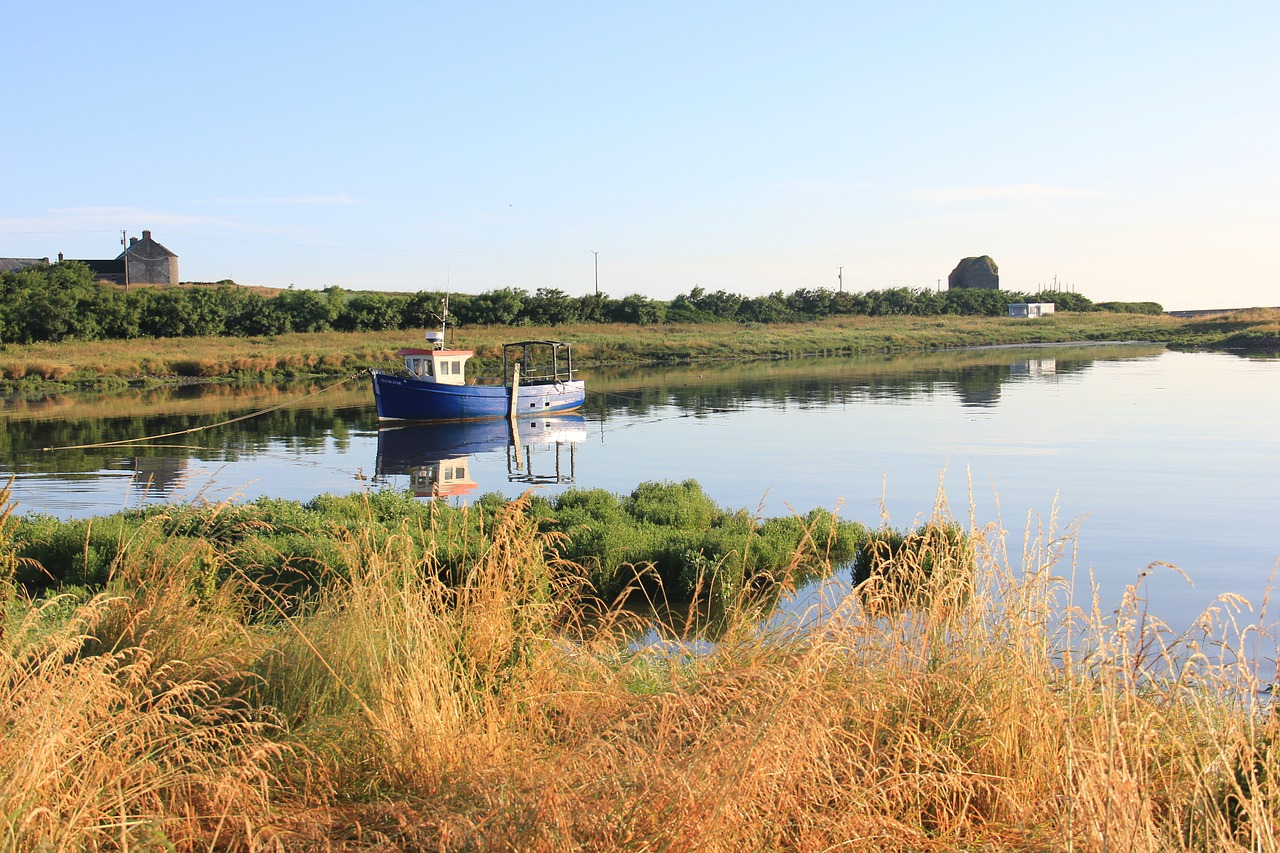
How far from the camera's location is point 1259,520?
54.3ft

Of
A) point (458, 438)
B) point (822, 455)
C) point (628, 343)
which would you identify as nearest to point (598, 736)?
point (822, 455)

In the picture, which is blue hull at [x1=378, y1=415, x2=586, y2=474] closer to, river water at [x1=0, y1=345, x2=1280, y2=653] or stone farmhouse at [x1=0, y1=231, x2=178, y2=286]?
river water at [x1=0, y1=345, x2=1280, y2=653]

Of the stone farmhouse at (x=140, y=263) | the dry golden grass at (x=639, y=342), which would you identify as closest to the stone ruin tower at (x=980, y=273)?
the dry golden grass at (x=639, y=342)

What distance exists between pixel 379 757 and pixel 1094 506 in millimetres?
15568

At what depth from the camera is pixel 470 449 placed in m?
28.9

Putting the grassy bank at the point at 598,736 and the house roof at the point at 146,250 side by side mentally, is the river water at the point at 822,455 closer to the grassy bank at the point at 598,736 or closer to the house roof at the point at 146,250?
the grassy bank at the point at 598,736

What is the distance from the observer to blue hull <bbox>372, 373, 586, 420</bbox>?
33500 mm

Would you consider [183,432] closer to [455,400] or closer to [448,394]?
[448,394]

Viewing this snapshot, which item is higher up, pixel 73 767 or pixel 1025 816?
pixel 73 767

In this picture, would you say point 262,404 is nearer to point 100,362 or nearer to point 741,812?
point 100,362

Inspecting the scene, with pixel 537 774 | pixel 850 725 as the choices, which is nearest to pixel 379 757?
pixel 537 774

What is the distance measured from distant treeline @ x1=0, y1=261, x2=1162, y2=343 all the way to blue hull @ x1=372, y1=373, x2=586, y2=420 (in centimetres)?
2529

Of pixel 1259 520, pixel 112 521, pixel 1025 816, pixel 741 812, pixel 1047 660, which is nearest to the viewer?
pixel 741 812

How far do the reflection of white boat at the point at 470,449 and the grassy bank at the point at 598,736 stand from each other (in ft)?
44.9
